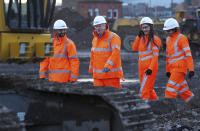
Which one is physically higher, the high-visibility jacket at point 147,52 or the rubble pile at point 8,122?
the high-visibility jacket at point 147,52

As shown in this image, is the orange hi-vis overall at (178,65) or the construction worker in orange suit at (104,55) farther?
the orange hi-vis overall at (178,65)

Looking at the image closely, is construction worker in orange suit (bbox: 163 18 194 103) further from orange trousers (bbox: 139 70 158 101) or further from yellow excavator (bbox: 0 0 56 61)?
yellow excavator (bbox: 0 0 56 61)

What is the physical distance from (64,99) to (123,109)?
82cm

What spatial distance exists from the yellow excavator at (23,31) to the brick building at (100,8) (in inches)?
2283

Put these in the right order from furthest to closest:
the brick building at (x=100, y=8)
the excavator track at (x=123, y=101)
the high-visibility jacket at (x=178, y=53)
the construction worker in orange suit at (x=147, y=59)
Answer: the brick building at (x=100, y=8), the high-visibility jacket at (x=178, y=53), the construction worker in orange suit at (x=147, y=59), the excavator track at (x=123, y=101)

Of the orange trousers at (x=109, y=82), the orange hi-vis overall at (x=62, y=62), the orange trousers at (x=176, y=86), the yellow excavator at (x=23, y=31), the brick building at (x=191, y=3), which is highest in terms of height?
the brick building at (x=191, y=3)

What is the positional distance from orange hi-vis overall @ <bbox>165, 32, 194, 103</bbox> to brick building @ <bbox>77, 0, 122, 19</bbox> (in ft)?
181

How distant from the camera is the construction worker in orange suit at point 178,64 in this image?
912cm

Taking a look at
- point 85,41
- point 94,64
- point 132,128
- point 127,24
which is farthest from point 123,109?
point 85,41

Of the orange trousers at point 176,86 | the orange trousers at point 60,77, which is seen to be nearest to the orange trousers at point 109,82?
the orange trousers at point 60,77

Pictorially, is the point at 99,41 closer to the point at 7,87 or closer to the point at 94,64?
the point at 94,64

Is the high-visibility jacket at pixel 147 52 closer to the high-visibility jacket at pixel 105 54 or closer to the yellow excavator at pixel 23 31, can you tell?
the high-visibility jacket at pixel 105 54

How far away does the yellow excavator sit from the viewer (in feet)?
18.6

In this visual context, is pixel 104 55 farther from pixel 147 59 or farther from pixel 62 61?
pixel 147 59
